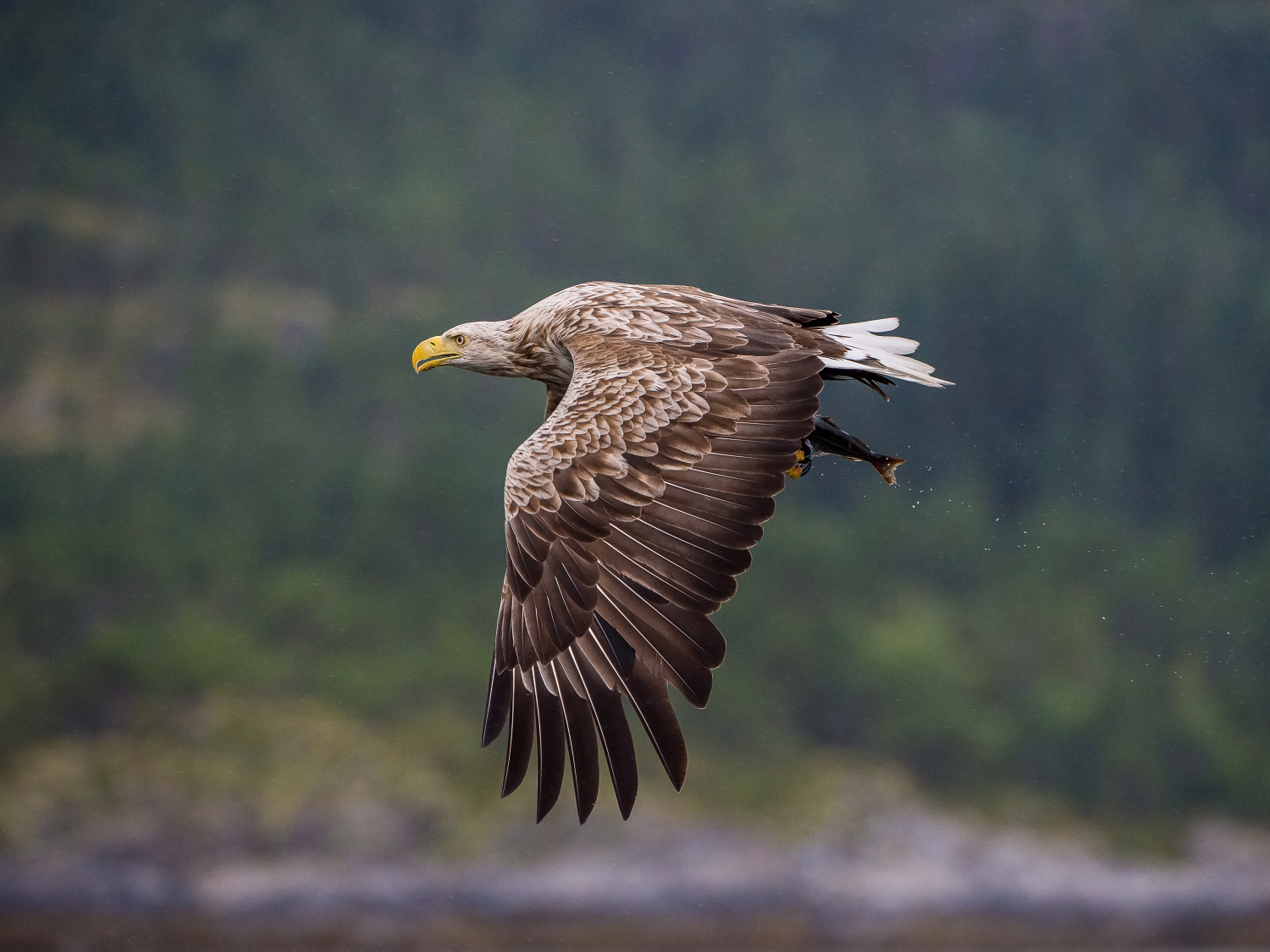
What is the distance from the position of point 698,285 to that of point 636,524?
47.0 meters

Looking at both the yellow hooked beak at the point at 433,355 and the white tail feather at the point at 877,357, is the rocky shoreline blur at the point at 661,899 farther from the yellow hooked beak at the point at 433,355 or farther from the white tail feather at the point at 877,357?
the white tail feather at the point at 877,357

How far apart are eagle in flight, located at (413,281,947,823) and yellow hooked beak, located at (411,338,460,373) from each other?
4.62 ft

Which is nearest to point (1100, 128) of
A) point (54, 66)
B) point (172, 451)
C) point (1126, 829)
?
point (1126, 829)

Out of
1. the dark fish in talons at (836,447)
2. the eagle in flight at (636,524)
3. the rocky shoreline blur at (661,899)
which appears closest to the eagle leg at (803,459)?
the dark fish in talons at (836,447)

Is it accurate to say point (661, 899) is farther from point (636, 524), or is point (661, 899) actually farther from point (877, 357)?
point (636, 524)

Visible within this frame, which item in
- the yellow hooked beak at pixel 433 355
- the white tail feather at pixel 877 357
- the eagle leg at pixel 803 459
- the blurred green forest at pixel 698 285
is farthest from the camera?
the blurred green forest at pixel 698 285

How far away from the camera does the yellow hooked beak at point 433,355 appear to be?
971 cm

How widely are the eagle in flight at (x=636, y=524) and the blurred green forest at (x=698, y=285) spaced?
3581cm

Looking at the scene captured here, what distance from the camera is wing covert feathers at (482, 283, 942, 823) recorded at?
23.2 ft

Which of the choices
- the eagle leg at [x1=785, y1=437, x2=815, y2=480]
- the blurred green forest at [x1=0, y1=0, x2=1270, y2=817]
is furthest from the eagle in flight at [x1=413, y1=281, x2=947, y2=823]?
the blurred green forest at [x1=0, y1=0, x2=1270, y2=817]

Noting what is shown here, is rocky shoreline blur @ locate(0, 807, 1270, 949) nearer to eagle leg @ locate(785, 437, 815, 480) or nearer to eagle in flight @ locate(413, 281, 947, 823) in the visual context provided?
eagle leg @ locate(785, 437, 815, 480)

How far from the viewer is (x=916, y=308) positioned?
55938 mm

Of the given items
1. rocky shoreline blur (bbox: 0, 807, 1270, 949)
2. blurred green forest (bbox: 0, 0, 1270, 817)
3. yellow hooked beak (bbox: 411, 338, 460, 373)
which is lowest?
rocky shoreline blur (bbox: 0, 807, 1270, 949)

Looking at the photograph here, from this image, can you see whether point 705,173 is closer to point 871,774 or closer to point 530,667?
point 871,774
